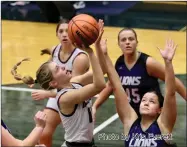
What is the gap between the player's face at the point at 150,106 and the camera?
498 centimetres

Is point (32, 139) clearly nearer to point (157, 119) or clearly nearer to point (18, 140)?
point (18, 140)

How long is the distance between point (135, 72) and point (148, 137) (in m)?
1.41

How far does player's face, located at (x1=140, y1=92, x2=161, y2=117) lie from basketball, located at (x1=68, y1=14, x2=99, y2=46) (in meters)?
0.72

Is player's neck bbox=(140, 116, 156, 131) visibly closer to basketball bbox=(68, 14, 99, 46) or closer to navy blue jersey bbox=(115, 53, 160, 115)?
basketball bbox=(68, 14, 99, 46)

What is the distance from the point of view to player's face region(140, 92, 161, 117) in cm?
498

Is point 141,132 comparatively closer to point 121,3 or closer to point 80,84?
point 80,84

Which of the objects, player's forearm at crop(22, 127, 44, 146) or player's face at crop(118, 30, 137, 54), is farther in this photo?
player's face at crop(118, 30, 137, 54)

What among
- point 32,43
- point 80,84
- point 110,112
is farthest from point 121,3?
point 80,84

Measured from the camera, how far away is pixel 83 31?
204 inches

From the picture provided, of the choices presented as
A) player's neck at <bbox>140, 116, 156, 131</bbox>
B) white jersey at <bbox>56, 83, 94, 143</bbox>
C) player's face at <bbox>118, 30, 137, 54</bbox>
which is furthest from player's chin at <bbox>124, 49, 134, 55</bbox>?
player's neck at <bbox>140, 116, 156, 131</bbox>

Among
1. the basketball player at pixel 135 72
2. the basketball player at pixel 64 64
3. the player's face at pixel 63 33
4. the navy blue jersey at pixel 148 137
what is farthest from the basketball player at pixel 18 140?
the player's face at pixel 63 33

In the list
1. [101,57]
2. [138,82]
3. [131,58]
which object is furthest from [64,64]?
[101,57]

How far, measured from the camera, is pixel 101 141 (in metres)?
7.42

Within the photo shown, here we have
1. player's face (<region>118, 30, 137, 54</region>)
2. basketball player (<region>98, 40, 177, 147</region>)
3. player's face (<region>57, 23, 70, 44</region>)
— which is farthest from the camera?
player's face (<region>57, 23, 70, 44</region>)
